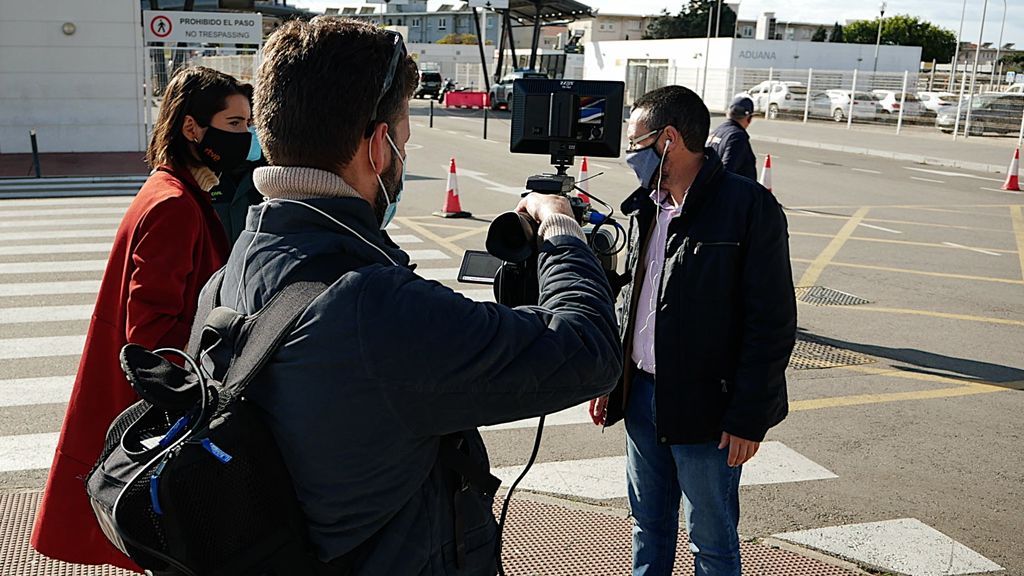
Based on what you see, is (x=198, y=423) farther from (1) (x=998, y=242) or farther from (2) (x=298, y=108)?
(1) (x=998, y=242)

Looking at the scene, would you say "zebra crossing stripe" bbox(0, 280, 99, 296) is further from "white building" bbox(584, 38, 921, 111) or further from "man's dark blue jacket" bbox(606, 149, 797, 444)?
"white building" bbox(584, 38, 921, 111)

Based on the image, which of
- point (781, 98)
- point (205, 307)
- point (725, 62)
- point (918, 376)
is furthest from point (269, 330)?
point (725, 62)

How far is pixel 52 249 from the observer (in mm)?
10453

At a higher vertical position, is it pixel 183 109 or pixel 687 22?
pixel 687 22

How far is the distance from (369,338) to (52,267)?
918 cm

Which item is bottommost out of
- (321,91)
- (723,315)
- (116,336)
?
(116,336)

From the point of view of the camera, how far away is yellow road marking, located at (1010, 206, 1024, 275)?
1208cm

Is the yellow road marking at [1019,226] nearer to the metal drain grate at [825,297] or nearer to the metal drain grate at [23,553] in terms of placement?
the metal drain grate at [825,297]

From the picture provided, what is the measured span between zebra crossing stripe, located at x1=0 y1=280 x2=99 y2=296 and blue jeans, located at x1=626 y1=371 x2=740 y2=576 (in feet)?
22.0

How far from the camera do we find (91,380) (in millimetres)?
2994

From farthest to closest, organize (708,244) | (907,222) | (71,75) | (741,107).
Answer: (71,75)
(907,222)
(741,107)
(708,244)

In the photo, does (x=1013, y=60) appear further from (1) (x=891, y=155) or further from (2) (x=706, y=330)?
(2) (x=706, y=330)

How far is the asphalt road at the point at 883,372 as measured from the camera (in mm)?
4840

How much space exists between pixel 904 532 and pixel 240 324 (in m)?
3.81
